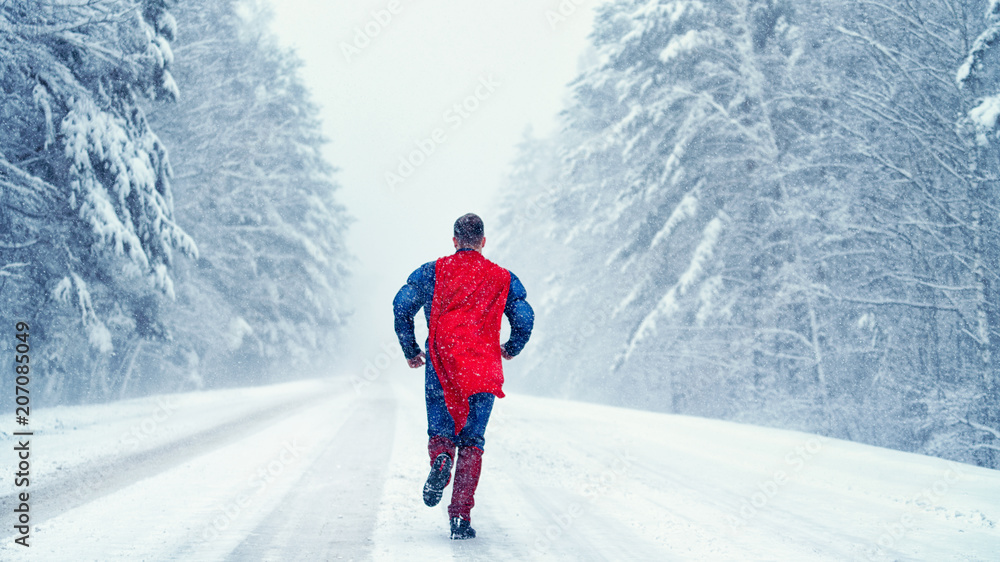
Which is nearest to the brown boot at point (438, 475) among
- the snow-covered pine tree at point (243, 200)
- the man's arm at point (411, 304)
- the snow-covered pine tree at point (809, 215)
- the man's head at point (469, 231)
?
the man's arm at point (411, 304)

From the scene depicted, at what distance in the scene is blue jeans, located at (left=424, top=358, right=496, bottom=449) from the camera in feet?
13.5

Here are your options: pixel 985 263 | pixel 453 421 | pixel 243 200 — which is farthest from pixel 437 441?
pixel 243 200

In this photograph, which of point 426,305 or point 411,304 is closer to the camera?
point 411,304

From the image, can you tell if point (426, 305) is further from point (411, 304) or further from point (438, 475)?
point (438, 475)

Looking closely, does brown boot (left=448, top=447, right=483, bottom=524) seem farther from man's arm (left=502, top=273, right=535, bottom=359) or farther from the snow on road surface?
man's arm (left=502, top=273, right=535, bottom=359)

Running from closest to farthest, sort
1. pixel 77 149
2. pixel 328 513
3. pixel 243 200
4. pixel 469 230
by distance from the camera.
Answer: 1. pixel 469 230
2. pixel 328 513
3. pixel 77 149
4. pixel 243 200

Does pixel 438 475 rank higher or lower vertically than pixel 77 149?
lower

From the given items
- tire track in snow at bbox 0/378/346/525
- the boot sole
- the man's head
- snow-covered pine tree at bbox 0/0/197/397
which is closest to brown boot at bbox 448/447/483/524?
the boot sole

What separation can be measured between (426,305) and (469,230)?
54cm

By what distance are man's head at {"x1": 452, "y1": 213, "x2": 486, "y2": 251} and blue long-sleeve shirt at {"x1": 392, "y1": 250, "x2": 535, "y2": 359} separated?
0.79 ft

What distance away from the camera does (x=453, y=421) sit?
415 centimetres

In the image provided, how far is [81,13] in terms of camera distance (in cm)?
1038

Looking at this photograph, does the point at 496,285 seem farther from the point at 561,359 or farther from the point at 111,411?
the point at 561,359

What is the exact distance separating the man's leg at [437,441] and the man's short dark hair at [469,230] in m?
0.79
